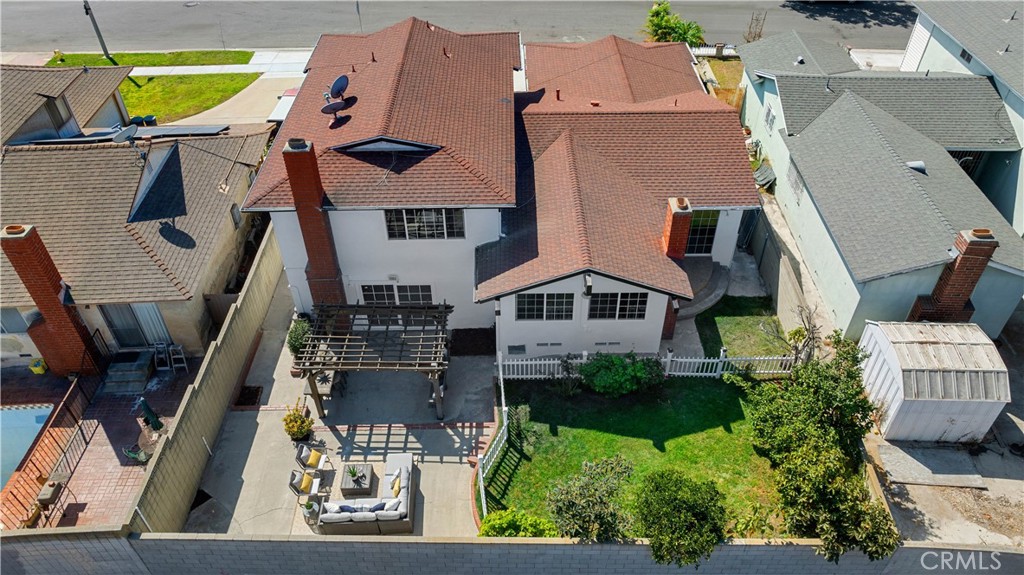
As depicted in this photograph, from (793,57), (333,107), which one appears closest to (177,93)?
(333,107)

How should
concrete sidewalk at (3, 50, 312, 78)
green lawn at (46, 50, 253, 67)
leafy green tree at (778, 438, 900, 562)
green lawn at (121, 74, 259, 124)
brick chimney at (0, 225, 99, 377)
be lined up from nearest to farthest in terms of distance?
1. leafy green tree at (778, 438, 900, 562)
2. brick chimney at (0, 225, 99, 377)
3. green lawn at (121, 74, 259, 124)
4. concrete sidewalk at (3, 50, 312, 78)
5. green lawn at (46, 50, 253, 67)

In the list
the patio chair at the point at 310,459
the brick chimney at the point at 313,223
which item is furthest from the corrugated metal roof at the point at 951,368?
the brick chimney at the point at 313,223

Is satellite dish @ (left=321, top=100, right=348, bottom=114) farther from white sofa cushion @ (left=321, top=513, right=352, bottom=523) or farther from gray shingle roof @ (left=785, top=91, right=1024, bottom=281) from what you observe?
gray shingle roof @ (left=785, top=91, right=1024, bottom=281)

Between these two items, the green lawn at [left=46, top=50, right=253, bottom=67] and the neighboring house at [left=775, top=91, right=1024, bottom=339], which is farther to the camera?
the green lawn at [left=46, top=50, right=253, bottom=67]

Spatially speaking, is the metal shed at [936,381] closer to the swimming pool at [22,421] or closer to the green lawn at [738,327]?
the green lawn at [738,327]

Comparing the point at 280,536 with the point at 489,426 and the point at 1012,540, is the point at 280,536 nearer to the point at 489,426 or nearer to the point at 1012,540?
the point at 489,426

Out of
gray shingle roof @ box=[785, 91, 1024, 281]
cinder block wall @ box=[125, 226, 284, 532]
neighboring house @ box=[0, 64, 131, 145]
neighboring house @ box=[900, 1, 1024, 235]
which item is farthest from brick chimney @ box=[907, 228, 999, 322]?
neighboring house @ box=[0, 64, 131, 145]

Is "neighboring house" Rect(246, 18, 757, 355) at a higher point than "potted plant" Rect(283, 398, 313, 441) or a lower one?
higher
